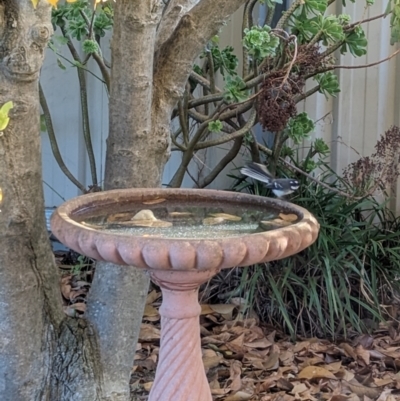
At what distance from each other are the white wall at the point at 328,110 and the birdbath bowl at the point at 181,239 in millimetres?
1788

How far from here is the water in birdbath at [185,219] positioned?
1.56 metres

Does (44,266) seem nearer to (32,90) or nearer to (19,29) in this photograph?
(32,90)

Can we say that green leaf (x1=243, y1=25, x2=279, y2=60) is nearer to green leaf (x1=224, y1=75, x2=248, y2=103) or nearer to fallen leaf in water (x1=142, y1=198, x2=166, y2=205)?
green leaf (x1=224, y1=75, x2=248, y2=103)

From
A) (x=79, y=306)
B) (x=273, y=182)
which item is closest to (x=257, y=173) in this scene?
(x=273, y=182)

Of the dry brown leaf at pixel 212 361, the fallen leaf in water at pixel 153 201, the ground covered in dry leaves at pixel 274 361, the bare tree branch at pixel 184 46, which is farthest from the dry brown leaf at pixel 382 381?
the bare tree branch at pixel 184 46

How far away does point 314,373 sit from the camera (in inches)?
101

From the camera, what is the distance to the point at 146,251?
4.38ft

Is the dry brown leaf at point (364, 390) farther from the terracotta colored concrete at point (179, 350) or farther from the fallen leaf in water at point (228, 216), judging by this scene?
the fallen leaf in water at point (228, 216)

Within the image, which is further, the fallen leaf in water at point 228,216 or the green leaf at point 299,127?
the green leaf at point 299,127

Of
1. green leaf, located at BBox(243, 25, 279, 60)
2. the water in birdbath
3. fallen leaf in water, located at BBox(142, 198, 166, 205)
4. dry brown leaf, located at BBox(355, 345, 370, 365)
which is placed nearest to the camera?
the water in birdbath

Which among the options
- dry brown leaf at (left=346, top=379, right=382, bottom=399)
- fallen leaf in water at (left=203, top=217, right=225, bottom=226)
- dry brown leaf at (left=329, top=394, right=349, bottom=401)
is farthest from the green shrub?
fallen leaf in water at (left=203, top=217, right=225, bottom=226)

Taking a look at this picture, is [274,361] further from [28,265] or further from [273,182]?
[28,265]

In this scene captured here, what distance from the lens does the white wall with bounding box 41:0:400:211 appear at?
352 centimetres

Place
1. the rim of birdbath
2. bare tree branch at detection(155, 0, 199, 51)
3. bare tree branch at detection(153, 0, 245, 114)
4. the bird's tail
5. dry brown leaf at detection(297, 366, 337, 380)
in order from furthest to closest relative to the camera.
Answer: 1. dry brown leaf at detection(297, 366, 337, 380)
2. the bird's tail
3. bare tree branch at detection(155, 0, 199, 51)
4. bare tree branch at detection(153, 0, 245, 114)
5. the rim of birdbath
